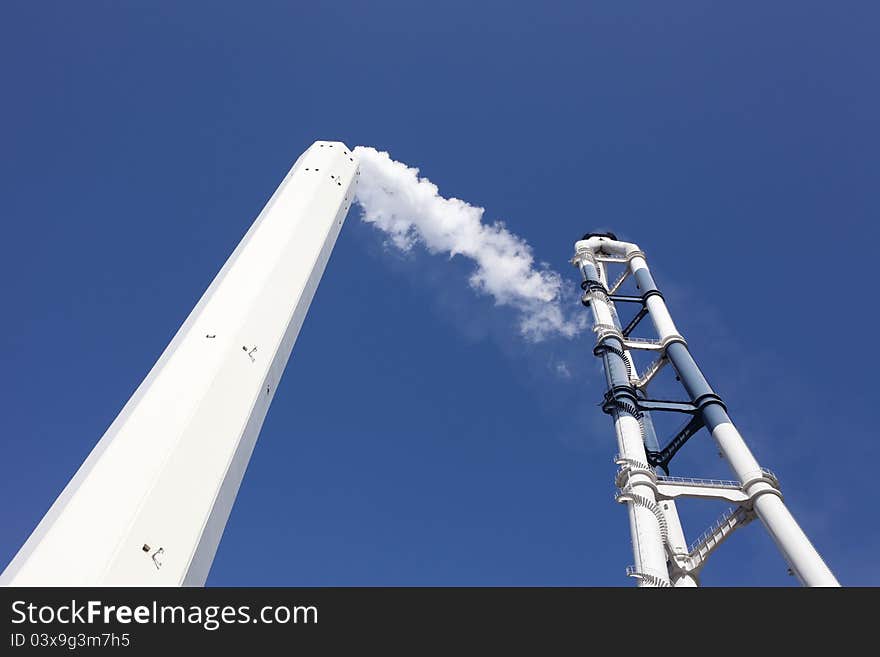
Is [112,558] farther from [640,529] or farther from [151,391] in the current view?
[640,529]

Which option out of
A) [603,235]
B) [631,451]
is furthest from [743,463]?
[603,235]

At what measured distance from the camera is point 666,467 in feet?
115

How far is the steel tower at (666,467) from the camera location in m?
25.5

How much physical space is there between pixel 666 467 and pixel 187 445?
32648mm

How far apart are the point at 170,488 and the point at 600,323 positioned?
36.3m

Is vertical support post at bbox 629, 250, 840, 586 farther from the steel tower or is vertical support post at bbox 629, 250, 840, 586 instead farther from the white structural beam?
the white structural beam

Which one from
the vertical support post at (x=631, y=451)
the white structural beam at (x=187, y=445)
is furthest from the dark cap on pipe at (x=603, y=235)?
the white structural beam at (x=187, y=445)

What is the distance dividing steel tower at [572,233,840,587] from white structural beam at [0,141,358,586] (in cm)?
2072

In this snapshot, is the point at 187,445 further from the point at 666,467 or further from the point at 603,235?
the point at 603,235

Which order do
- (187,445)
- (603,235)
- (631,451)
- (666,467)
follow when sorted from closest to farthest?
(187,445) → (631,451) → (666,467) → (603,235)

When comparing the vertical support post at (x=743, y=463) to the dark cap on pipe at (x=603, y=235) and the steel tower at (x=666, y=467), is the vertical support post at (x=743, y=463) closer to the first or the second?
the steel tower at (x=666, y=467)

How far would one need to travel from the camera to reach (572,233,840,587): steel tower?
25.5 m
